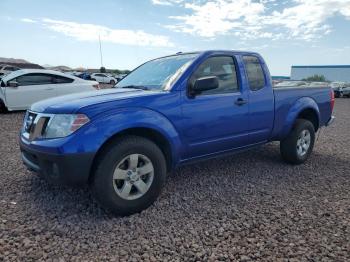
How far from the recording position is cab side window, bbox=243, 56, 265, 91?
457 cm

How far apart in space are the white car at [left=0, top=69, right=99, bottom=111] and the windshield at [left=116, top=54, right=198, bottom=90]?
6.24 m

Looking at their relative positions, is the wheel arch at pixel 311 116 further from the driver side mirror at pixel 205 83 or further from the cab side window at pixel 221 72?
the driver side mirror at pixel 205 83

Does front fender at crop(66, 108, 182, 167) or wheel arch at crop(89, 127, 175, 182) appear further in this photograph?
wheel arch at crop(89, 127, 175, 182)

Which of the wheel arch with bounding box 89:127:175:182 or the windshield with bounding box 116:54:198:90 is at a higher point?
the windshield with bounding box 116:54:198:90

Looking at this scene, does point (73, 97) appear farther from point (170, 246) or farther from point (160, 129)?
point (170, 246)

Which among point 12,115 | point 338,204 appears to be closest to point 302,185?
point 338,204

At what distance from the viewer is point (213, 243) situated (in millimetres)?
2883

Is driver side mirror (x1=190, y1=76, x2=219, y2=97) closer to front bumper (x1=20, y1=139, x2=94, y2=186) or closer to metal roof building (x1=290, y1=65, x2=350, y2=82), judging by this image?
front bumper (x1=20, y1=139, x2=94, y2=186)

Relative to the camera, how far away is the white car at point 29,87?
1009 cm

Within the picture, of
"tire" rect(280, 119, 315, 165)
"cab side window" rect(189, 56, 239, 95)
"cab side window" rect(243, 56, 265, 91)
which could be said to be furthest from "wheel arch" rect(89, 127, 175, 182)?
"tire" rect(280, 119, 315, 165)

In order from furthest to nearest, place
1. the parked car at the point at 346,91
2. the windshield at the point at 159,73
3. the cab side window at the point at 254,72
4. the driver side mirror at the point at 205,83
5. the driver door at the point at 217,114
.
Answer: the parked car at the point at 346,91
the cab side window at the point at 254,72
the windshield at the point at 159,73
the driver door at the point at 217,114
the driver side mirror at the point at 205,83

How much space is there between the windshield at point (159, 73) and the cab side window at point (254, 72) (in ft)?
3.03

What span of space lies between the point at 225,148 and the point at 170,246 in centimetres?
180

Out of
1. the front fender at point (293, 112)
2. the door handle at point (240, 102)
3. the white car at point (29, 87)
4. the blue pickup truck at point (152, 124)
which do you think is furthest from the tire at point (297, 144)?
the white car at point (29, 87)
